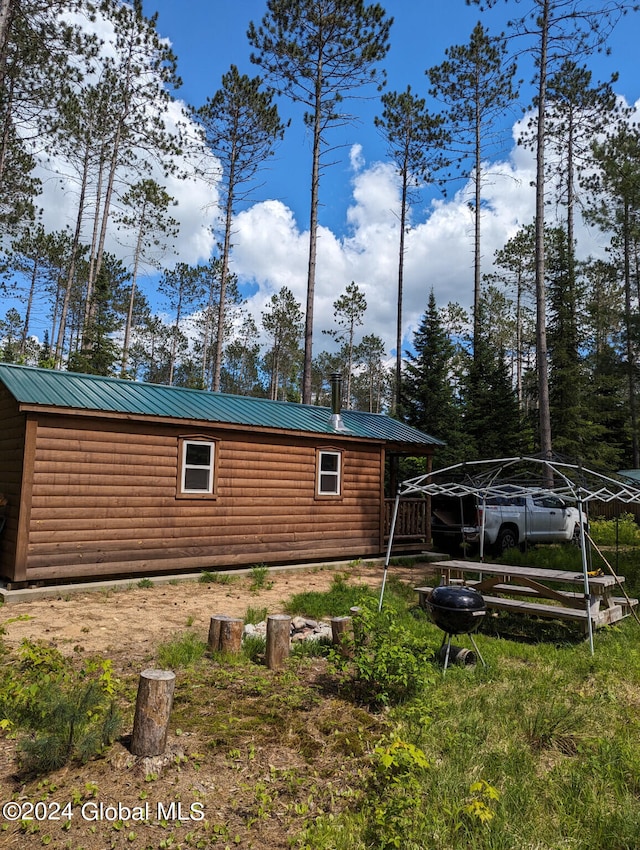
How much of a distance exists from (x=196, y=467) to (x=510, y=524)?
789 cm

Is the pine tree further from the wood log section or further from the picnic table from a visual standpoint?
the wood log section

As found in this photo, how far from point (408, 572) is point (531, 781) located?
8.50 meters

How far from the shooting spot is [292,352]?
51.9m

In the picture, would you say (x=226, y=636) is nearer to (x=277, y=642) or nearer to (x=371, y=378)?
(x=277, y=642)

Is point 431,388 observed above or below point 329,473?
above

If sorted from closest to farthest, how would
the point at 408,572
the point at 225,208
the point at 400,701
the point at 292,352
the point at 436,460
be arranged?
the point at 400,701, the point at 408,572, the point at 436,460, the point at 225,208, the point at 292,352

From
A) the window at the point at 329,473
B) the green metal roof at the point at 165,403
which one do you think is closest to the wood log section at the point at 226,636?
the green metal roof at the point at 165,403

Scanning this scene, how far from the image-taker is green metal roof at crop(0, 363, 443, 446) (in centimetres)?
887

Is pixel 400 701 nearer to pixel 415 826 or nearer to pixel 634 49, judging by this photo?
pixel 415 826

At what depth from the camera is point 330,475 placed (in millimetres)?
12789

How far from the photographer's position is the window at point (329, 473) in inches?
499

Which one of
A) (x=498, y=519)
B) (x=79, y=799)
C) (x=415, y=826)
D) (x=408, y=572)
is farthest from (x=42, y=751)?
(x=498, y=519)

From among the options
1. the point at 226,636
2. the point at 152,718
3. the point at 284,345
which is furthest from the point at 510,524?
the point at 284,345

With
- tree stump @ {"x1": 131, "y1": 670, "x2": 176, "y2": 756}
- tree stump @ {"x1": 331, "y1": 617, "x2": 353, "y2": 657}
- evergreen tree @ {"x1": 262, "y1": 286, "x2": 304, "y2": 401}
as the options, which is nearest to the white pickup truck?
tree stump @ {"x1": 331, "y1": 617, "x2": 353, "y2": 657}
